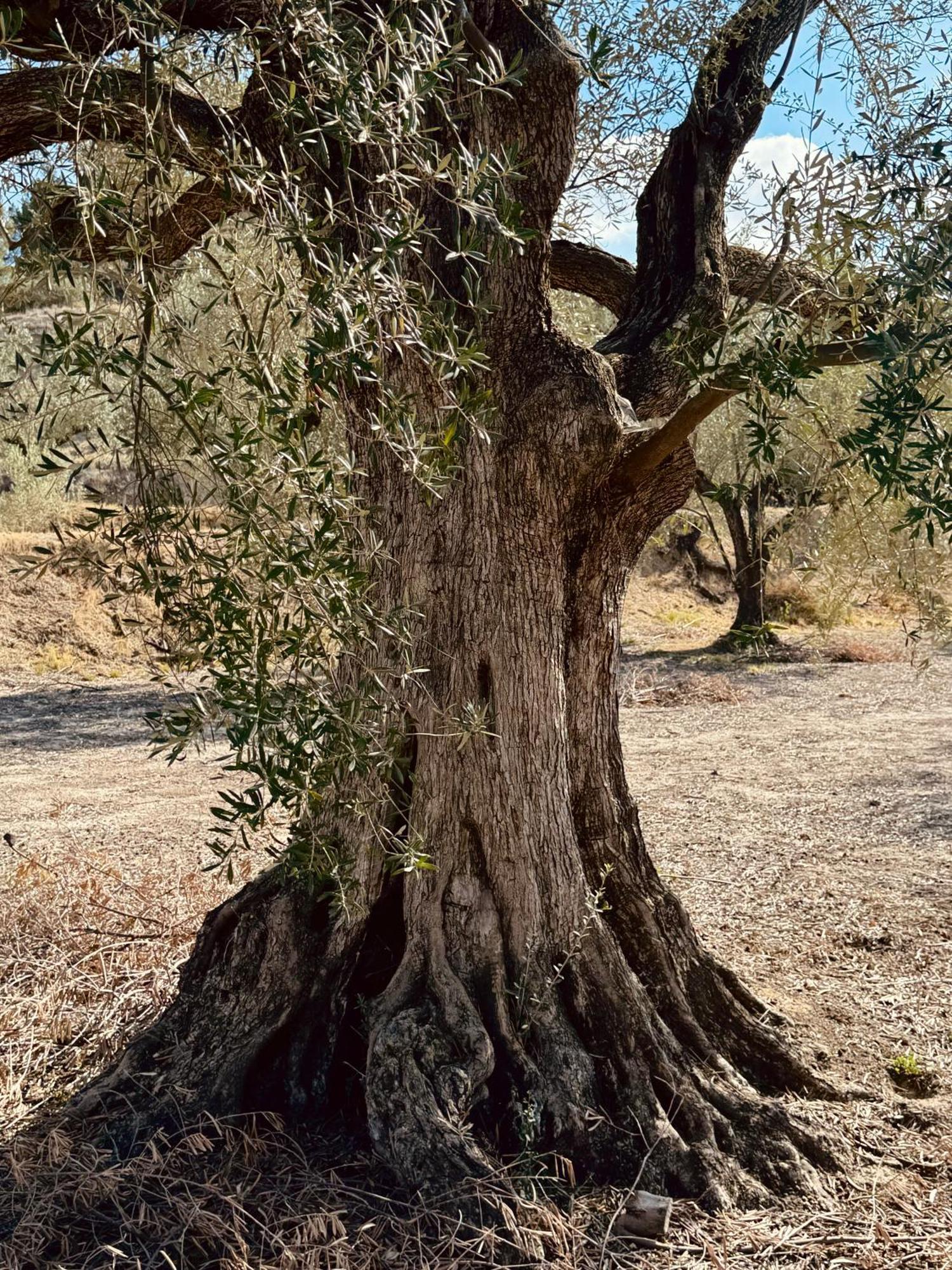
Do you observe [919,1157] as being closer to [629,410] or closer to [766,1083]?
[766,1083]

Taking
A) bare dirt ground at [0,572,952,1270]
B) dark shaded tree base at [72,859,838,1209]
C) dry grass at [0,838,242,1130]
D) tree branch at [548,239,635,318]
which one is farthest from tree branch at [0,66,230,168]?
dry grass at [0,838,242,1130]

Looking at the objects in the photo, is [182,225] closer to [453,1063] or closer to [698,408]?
[698,408]

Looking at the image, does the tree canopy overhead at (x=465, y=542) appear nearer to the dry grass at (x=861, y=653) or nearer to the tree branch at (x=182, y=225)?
the tree branch at (x=182, y=225)

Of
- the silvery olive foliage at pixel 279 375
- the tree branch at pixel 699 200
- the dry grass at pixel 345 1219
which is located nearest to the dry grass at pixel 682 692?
the tree branch at pixel 699 200

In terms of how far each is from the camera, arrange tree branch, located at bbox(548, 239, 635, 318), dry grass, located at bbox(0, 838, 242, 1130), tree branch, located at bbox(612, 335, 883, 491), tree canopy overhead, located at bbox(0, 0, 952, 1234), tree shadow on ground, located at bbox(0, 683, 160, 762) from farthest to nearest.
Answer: tree shadow on ground, located at bbox(0, 683, 160, 762)
tree branch, located at bbox(548, 239, 635, 318)
dry grass, located at bbox(0, 838, 242, 1130)
tree branch, located at bbox(612, 335, 883, 491)
tree canopy overhead, located at bbox(0, 0, 952, 1234)

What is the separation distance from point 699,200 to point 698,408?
134 cm

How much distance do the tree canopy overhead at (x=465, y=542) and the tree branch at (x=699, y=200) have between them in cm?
2

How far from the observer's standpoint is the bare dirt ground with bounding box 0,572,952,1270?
3773 mm

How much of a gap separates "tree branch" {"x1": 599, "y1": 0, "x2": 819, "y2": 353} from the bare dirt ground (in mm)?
2749

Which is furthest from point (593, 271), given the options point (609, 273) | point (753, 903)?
point (753, 903)

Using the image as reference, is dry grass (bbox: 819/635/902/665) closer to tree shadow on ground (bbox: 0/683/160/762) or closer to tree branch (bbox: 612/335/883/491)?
tree shadow on ground (bbox: 0/683/160/762)

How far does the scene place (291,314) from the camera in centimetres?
262

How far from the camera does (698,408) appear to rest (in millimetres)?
3564

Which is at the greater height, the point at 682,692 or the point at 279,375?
the point at 279,375
